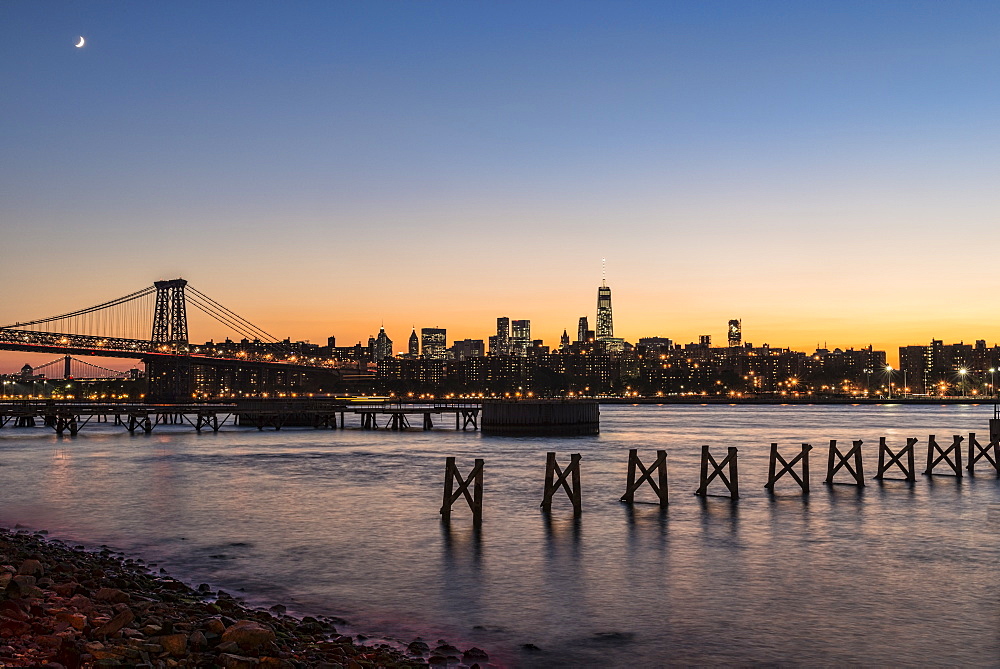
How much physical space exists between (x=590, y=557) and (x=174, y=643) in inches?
513

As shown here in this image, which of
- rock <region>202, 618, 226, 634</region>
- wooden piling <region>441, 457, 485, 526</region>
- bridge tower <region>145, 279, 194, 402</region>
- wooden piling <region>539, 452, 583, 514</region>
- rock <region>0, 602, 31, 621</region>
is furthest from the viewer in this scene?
bridge tower <region>145, 279, 194, 402</region>

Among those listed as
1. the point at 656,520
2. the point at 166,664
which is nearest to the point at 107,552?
the point at 166,664

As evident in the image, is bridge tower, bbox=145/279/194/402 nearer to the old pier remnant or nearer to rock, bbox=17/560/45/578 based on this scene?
the old pier remnant

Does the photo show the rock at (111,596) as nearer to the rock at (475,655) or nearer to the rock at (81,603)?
the rock at (81,603)

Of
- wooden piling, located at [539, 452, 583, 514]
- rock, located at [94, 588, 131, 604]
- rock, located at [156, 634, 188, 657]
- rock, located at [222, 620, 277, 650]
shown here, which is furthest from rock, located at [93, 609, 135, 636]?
wooden piling, located at [539, 452, 583, 514]

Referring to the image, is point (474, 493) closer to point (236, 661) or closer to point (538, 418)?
point (236, 661)

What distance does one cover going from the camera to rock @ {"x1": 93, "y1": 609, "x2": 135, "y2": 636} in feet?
40.4

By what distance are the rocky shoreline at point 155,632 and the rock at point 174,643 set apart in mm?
13

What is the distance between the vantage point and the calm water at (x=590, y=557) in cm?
1588

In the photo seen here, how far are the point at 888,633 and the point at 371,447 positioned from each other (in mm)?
54592

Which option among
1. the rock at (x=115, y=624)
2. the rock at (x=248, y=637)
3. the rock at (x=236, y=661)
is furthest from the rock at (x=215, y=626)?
the rock at (x=236, y=661)

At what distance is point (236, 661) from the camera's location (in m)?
11.6

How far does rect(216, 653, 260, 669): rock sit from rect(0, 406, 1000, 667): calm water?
14.6ft

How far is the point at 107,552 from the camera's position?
23.3 metres
